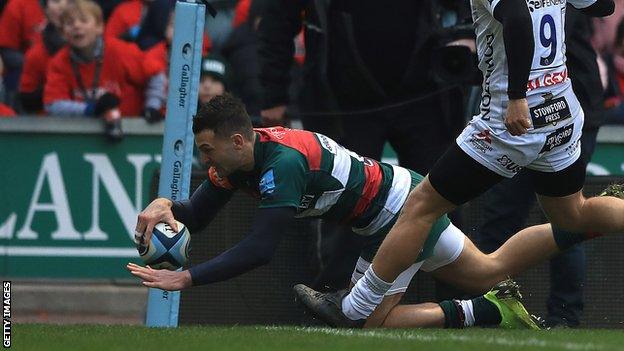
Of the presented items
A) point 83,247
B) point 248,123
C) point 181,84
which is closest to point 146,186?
point 83,247

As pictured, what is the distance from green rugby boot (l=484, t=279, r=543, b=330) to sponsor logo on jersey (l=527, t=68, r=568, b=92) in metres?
1.52

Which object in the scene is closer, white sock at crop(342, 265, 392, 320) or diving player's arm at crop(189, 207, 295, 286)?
diving player's arm at crop(189, 207, 295, 286)

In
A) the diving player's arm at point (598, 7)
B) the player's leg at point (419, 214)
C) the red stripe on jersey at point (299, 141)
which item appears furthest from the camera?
the red stripe on jersey at point (299, 141)

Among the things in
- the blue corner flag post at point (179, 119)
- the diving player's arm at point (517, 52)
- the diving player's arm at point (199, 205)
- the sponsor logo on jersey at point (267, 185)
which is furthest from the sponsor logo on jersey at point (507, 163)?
the blue corner flag post at point (179, 119)

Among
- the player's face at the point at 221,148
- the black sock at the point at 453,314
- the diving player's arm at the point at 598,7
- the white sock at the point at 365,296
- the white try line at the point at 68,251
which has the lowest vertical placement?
the white try line at the point at 68,251

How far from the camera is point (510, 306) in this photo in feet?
28.6

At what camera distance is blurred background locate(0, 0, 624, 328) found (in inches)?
377

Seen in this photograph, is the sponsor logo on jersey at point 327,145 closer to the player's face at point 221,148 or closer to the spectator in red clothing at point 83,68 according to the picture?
the player's face at point 221,148

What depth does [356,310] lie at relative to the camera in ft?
27.3

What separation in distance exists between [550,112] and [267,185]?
1.40 meters

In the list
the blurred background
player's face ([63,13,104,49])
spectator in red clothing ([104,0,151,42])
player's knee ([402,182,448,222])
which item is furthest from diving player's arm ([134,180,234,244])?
spectator in red clothing ([104,0,151,42])

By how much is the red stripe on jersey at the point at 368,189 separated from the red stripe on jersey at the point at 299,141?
370 mm

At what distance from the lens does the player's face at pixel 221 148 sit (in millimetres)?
8016

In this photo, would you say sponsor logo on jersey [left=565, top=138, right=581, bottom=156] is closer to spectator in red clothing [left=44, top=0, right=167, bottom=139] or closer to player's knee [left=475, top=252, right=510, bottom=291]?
player's knee [left=475, top=252, right=510, bottom=291]
